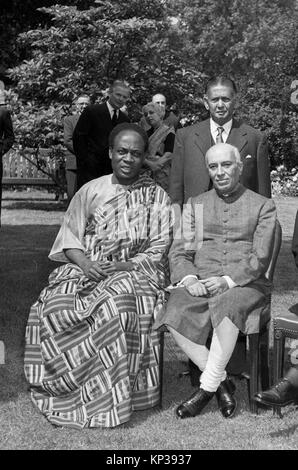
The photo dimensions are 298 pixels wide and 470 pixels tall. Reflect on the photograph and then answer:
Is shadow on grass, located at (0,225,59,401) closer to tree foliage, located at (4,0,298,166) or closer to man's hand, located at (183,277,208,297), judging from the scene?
man's hand, located at (183,277,208,297)

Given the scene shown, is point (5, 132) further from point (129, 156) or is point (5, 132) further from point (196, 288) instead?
point (196, 288)

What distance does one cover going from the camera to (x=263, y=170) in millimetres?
5438

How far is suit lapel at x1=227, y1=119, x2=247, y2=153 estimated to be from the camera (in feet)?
17.6

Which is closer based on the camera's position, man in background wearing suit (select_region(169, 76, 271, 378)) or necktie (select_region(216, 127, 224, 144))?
man in background wearing suit (select_region(169, 76, 271, 378))

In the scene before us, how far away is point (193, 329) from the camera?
4.64 m

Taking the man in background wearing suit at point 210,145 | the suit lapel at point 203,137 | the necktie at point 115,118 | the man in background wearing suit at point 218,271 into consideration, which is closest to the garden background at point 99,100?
the man in background wearing suit at point 218,271

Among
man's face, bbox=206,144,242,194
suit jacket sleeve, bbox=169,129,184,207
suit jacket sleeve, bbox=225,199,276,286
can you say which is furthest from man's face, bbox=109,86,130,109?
suit jacket sleeve, bbox=225,199,276,286

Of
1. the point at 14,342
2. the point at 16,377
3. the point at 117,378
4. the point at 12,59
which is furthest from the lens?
the point at 12,59

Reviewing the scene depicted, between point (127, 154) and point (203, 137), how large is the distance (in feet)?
2.14

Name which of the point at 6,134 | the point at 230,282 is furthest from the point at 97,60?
the point at 230,282

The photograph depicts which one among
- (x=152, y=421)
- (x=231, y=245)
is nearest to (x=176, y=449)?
(x=152, y=421)

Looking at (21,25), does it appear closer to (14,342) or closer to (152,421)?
(14,342)

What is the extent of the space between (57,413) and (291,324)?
155 centimetres

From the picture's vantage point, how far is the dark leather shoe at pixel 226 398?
4648 mm
